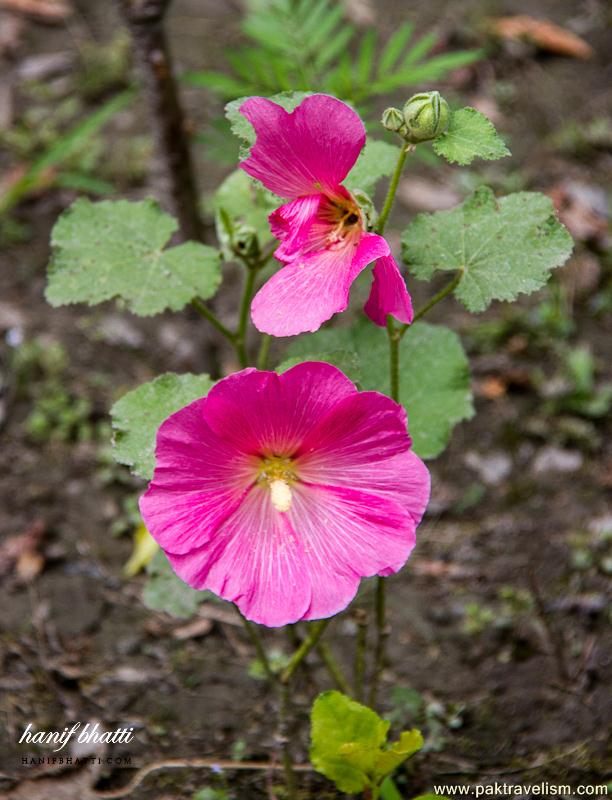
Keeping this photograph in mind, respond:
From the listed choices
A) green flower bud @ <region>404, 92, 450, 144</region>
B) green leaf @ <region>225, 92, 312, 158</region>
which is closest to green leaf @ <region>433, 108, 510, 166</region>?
green flower bud @ <region>404, 92, 450, 144</region>

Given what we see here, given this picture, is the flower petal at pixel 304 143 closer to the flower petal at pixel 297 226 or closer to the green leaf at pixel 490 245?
the flower petal at pixel 297 226

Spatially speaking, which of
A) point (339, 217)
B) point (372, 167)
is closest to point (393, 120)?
point (339, 217)

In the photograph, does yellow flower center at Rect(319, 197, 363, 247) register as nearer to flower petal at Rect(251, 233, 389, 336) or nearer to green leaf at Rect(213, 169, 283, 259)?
flower petal at Rect(251, 233, 389, 336)

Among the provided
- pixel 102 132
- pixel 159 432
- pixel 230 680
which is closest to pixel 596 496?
pixel 230 680

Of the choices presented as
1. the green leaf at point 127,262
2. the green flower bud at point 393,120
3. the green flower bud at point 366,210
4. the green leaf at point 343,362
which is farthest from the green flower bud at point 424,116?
the green leaf at point 127,262

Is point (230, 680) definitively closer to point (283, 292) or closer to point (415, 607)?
point (415, 607)

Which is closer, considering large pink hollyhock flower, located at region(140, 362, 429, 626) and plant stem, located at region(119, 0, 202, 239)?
large pink hollyhock flower, located at region(140, 362, 429, 626)

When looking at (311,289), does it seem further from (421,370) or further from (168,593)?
(168,593)
